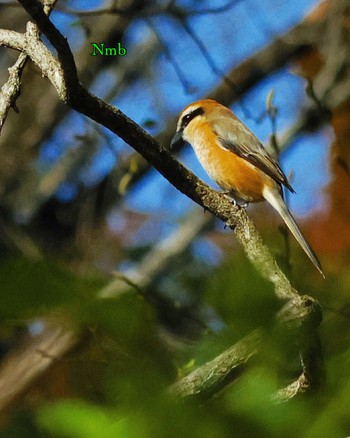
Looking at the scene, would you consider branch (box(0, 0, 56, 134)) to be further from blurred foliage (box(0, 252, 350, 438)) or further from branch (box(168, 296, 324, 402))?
blurred foliage (box(0, 252, 350, 438))

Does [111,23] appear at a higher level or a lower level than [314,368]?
higher

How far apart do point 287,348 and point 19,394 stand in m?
1.89

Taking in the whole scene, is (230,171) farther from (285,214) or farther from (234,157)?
(285,214)

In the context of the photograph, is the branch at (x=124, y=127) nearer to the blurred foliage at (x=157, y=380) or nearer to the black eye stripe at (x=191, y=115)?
the blurred foliage at (x=157, y=380)

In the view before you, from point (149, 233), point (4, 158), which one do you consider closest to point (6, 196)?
point (4, 158)

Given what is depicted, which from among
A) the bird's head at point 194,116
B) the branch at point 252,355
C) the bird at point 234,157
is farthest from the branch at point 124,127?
the bird's head at point 194,116

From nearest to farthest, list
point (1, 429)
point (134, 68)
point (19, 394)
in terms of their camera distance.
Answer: point (1, 429)
point (19, 394)
point (134, 68)

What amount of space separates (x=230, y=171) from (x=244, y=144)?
0.65 ft

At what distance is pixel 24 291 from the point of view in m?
0.44

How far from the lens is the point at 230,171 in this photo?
4.30 meters

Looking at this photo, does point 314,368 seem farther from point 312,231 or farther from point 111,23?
point 111,23

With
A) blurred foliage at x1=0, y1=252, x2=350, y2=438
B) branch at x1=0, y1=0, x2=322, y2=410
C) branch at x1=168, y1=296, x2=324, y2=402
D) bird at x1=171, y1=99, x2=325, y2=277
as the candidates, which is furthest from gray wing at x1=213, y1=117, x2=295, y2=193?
blurred foliage at x1=0, y1=252, x2=350, y2=438

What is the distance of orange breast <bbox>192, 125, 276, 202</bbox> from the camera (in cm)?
423

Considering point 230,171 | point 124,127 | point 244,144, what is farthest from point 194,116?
point 124,127
